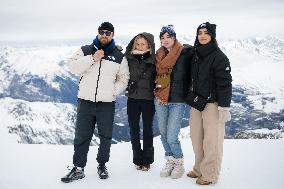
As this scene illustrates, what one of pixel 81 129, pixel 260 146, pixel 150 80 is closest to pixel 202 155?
pixel 150 80

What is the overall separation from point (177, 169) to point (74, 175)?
2.18 meters

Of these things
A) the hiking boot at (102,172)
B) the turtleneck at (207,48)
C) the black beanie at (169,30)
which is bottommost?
the hiking boot at (102,172)

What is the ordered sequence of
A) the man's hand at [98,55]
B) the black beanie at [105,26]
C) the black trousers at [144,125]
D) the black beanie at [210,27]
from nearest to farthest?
the black beanie at [210,27], the man's hand at [98,55], the black beanie at [105,26], the black trousers at [144,125]

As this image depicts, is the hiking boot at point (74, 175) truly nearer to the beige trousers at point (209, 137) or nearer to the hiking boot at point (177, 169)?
the hiking boot at point (177, 169)

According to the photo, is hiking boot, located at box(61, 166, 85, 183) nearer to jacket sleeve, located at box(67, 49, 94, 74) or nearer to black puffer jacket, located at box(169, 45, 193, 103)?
jacket sleeve, located at box(67, 49, 94, 74)

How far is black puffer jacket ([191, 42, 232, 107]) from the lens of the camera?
7.27 m

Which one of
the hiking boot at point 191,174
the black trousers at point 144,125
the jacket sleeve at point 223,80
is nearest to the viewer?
the jacket sleeve at point 223,80

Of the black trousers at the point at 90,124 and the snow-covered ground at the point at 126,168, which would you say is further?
the black trousers at the point at 90,124

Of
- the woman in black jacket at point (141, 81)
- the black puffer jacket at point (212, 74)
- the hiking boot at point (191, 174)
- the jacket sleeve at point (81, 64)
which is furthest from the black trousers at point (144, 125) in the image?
the jacket sleeve at point (81, 64)

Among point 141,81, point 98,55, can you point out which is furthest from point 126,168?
point 98,55

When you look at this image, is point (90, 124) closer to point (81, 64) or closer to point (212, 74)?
point (81, 64)

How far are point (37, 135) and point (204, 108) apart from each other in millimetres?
165375

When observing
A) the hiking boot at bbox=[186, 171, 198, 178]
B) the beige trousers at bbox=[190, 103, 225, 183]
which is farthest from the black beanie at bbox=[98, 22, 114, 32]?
the hiking boot at bbox=[186, 171, 198, 178]

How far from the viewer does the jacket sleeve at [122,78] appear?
8078mm
